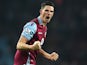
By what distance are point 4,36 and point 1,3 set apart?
133 cm

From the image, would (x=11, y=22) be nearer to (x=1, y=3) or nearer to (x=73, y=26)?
(x=1, y=3)

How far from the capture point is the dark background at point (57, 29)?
1055 cm

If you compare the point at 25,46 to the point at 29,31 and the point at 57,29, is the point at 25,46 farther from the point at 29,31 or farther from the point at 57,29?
the point at 57,29

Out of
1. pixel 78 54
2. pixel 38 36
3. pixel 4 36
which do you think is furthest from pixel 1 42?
pixel 38 36

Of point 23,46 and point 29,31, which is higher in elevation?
point 29,31

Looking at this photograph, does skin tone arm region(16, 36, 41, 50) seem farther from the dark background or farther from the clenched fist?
the dark background

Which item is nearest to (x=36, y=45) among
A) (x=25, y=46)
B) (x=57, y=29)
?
(x=25, y=46)

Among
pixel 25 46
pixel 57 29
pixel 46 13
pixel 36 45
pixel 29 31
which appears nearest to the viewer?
pixel 36 45

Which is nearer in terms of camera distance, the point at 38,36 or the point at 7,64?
the point at 38,36

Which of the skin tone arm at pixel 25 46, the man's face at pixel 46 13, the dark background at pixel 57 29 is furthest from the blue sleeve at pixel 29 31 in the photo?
the dark background at pixel 57 29

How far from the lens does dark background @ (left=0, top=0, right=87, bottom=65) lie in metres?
10.6

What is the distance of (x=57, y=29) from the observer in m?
11.2

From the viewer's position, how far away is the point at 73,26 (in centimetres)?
1134

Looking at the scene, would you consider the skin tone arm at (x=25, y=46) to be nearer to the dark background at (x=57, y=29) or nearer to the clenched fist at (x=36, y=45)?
the clenched fist at (x=36, y=45)
